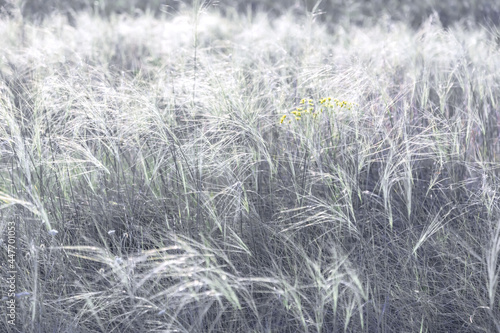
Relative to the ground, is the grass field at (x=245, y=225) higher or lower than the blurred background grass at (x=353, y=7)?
lower

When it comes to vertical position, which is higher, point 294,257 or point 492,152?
point 492,152

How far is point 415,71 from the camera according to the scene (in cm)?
262

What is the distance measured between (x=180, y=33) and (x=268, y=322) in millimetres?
3191

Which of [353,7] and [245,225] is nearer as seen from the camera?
[245,225]

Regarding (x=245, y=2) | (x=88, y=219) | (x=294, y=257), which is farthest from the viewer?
(x=245, y=2)

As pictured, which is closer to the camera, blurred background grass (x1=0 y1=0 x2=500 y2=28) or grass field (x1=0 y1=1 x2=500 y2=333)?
grass field (x1=0 y1=1 x2=500 y2=333)

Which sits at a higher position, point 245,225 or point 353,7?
point 353,7

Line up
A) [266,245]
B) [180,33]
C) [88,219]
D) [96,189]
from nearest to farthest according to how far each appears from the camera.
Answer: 1. [266,245]
2. [88,219]
3. [96,189]
4. [180,33]

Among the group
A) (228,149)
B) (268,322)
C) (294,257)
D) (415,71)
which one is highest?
(415,71)

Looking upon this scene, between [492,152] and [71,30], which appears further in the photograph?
[71,30]

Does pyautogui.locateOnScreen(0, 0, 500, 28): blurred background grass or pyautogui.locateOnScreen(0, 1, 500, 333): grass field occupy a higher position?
pyautogui.locateOnScreen(0, 0, 500, 28): blurred background grass

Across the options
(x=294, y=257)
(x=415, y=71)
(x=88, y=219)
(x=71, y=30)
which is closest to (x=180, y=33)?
(x=71, y=30)

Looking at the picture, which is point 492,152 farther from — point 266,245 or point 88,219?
point 88,219

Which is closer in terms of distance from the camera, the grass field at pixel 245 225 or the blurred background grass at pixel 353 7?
the grass field at pixel 245 225
